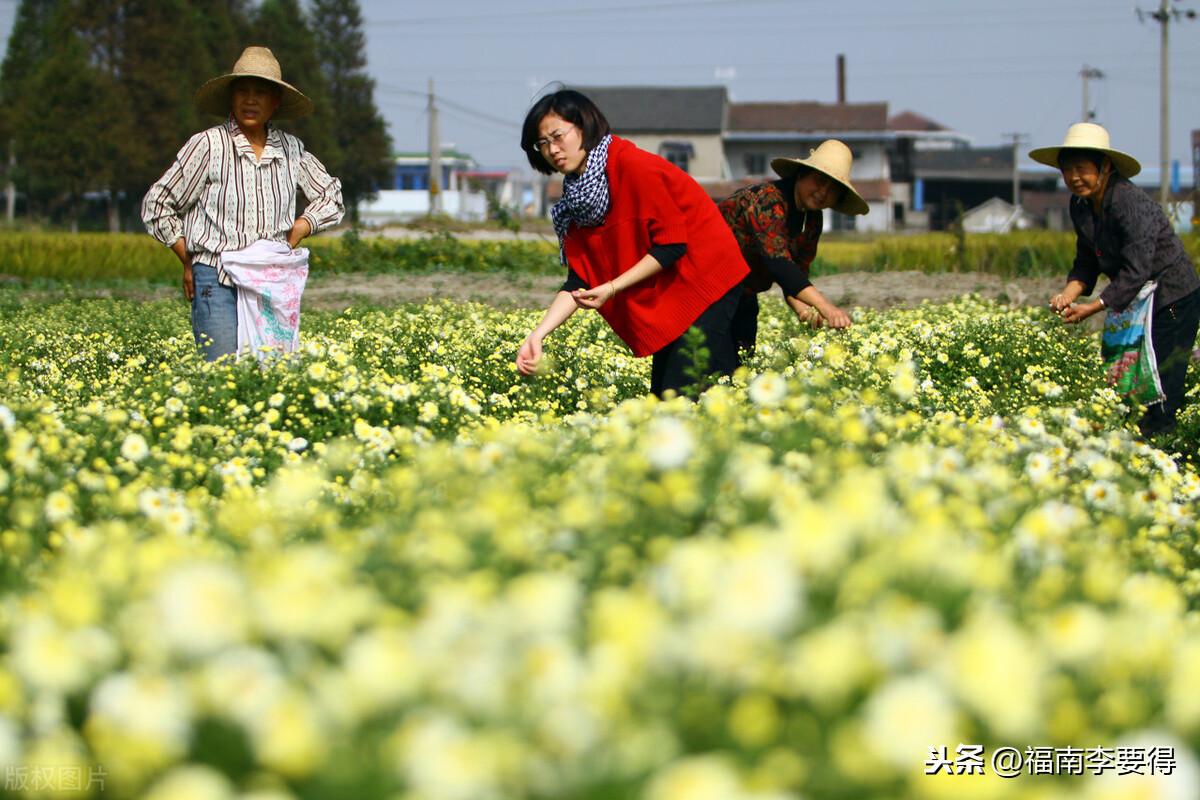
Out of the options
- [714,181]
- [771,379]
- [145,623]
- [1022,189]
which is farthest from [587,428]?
[1022,189]

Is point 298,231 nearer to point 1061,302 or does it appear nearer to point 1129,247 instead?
point 1061,302

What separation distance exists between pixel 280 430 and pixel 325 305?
10.3 metres

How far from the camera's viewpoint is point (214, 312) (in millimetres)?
6168

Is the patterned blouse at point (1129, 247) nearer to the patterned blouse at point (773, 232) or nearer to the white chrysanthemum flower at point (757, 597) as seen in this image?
the patterned blouse at point (773, 232)

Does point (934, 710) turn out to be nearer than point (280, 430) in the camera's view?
Yes

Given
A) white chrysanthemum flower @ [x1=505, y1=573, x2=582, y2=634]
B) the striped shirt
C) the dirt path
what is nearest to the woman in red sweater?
the striped shirt

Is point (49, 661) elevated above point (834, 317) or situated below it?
below

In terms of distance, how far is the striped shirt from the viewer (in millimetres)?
6090

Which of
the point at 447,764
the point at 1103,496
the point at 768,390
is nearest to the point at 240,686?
the point at 447,764

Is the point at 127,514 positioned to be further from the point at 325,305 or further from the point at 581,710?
the point at 325,305

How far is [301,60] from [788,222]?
56015mm

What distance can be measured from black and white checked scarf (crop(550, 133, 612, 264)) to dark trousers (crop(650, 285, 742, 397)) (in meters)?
0.54

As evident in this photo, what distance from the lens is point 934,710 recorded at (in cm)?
142

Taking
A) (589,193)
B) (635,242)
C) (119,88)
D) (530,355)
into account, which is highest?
(119,88)
